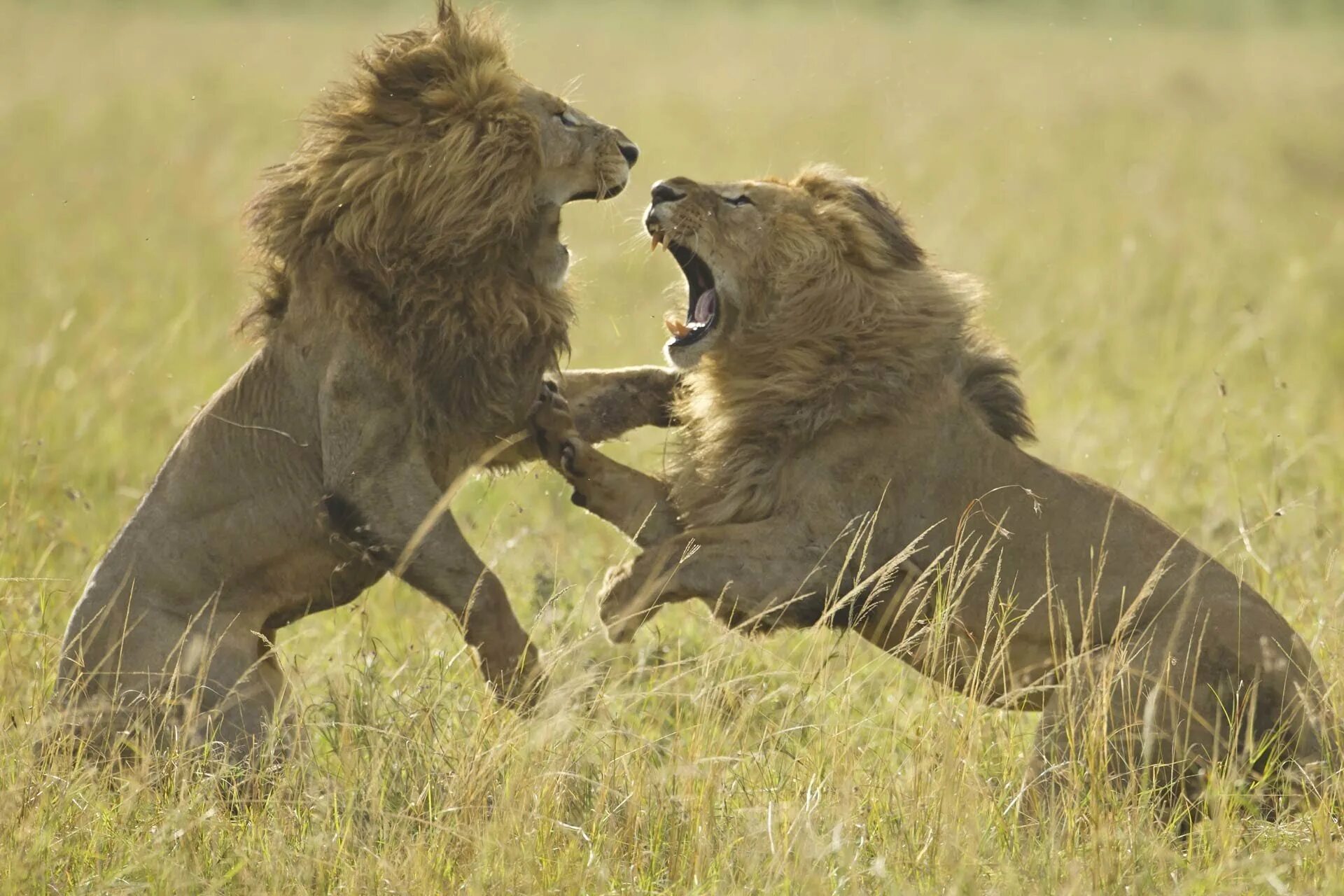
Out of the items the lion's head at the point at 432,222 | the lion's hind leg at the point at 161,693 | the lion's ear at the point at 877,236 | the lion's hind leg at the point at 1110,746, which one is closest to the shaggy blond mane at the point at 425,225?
the lion's head at the point at 432,222

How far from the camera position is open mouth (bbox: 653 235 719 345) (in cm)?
454

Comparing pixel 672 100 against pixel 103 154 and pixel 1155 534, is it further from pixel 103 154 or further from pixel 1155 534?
pixel 1155 534

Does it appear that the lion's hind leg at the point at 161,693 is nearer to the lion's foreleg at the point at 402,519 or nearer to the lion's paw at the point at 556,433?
the lion's foreleg at the point at 402,519

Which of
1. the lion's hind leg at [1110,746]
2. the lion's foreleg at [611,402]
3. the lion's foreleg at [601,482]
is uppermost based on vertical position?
the lion's foreleg at [611,402]

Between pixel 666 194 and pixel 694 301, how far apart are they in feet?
1.04

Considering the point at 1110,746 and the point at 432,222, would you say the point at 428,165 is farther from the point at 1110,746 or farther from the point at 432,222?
the point at 1110,746

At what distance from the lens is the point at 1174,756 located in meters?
3.82

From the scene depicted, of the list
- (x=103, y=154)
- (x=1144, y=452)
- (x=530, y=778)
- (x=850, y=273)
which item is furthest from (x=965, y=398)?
(x=103, y=154)

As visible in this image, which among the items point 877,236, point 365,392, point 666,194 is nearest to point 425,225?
point 365,392

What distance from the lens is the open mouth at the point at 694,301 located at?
4.54 meters

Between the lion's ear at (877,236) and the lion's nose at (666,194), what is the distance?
46 centimetres

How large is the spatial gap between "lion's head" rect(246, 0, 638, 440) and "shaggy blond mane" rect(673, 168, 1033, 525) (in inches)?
19.8

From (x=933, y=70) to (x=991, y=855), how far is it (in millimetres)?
20910

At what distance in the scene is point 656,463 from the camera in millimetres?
5102
